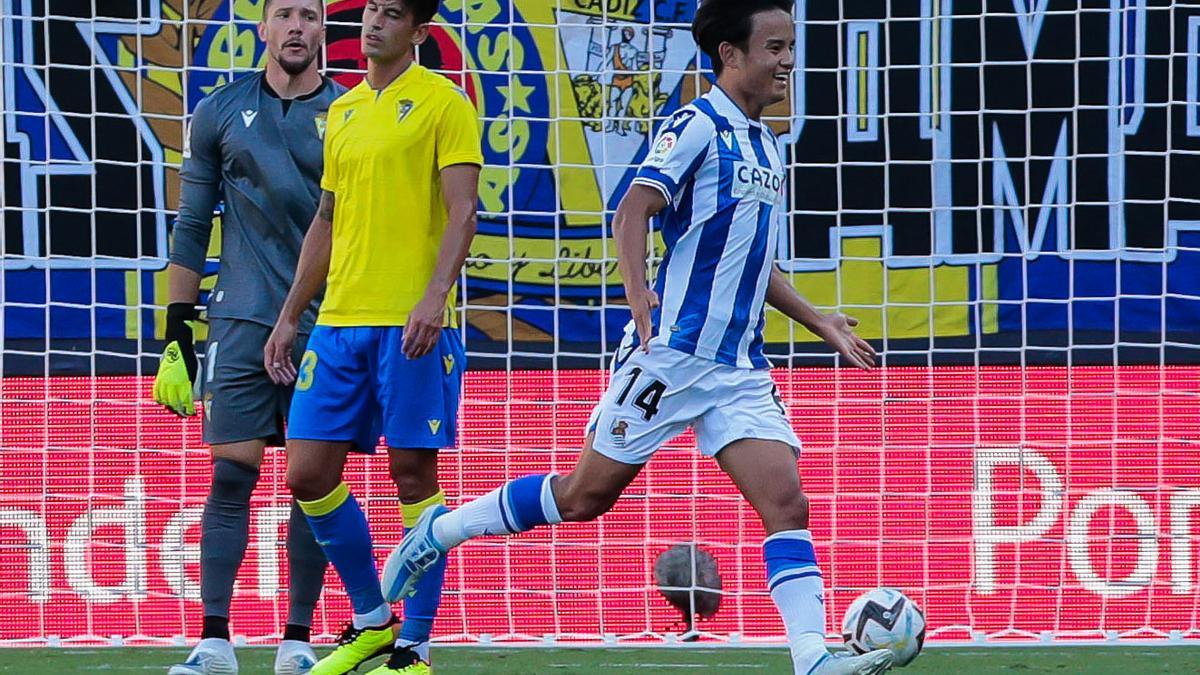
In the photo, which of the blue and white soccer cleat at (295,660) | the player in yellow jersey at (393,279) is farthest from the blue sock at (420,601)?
the blue and white soccer cleat at (295,660)

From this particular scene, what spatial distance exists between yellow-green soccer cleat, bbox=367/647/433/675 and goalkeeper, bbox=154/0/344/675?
409mm

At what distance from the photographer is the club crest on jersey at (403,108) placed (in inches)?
183

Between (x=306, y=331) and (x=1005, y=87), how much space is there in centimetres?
→ 413

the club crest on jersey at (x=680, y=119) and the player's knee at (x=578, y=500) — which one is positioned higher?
the club crest on jersey at (x=680, y=119)

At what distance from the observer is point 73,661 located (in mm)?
5805

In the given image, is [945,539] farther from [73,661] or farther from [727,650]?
[73,661]

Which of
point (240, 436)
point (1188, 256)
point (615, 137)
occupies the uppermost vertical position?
point (615, 137)

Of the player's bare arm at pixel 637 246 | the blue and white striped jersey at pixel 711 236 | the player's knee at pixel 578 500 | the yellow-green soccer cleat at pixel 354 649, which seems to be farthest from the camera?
the yellow-green soccer cleat at pixel 354 649

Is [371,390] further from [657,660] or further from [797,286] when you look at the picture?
[797,286]

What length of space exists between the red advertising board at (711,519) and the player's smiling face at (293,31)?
7.41ft

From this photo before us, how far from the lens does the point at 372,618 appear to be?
4.88m

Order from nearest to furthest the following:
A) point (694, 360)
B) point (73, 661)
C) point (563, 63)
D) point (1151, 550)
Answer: point (694, 360)
point (73, 661)
point (1151, 550)
point (563, 63)

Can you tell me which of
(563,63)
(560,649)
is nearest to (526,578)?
(560,649)

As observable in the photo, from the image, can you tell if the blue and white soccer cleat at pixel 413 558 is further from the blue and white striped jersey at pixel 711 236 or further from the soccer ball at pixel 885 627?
the soccer ball at pixel 885 627
